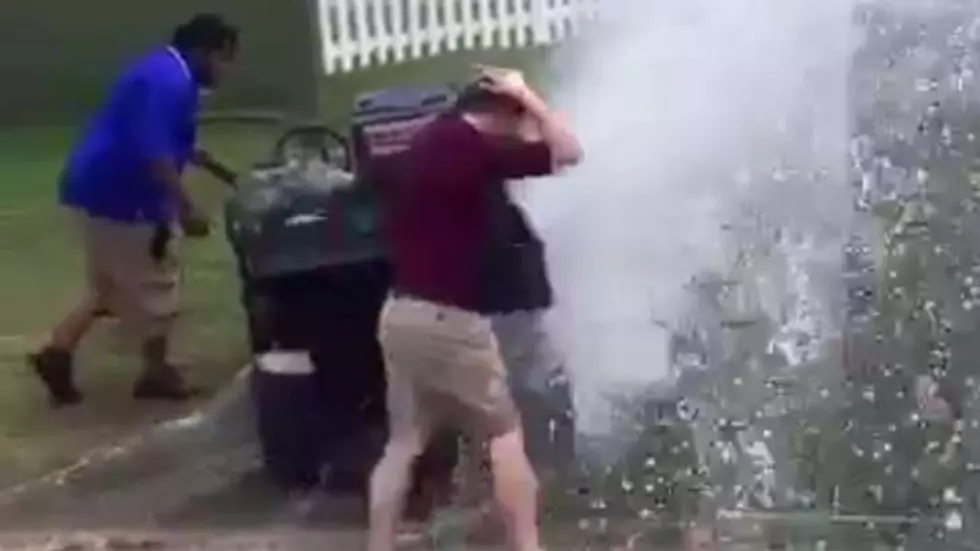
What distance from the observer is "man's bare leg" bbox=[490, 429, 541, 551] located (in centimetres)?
609

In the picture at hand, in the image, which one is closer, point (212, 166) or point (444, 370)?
point (444, 370)

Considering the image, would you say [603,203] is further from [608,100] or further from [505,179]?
[505,179]

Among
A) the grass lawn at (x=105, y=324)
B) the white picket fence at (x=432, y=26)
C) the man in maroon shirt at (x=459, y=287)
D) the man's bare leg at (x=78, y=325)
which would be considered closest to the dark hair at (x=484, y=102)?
the man in maroon shirt at (x=459, y=287)

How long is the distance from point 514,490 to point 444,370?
37 cm

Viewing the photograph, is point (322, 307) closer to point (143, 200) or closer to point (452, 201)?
point (452, 201)

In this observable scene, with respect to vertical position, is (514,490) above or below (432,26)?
below

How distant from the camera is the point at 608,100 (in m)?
8.42

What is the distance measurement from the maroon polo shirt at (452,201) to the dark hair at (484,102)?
0.06 m

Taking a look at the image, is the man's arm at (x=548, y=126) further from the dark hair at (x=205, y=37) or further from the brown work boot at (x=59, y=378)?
the brown work boot at (x=59, y=378)

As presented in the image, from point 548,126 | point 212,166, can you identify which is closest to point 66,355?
point 212,166

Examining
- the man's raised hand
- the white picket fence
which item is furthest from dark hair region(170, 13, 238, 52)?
the white picket fence

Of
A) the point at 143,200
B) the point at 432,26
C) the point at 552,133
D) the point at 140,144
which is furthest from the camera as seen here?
the point at 432,26

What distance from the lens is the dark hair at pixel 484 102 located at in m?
6.05

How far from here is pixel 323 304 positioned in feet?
22.7
